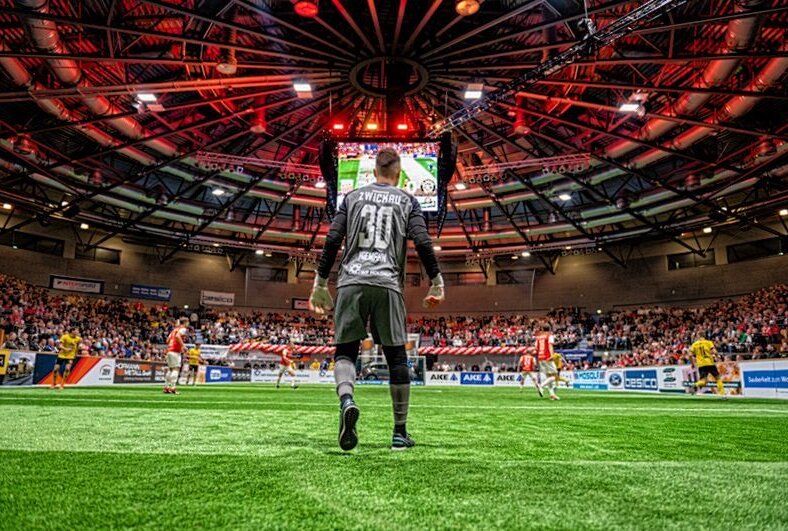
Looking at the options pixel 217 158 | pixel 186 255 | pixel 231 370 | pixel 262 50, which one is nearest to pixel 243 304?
pixel 186 255

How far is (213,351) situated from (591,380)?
24.0 meters

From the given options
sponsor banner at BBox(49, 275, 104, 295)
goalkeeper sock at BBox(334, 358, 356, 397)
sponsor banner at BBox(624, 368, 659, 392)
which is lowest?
sponsor banner at BBox(624, 368, 659, 392)

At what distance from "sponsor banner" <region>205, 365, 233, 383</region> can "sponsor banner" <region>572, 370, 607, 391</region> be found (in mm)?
21568

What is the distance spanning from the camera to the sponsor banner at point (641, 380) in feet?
82.8

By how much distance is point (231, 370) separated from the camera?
1332 inches

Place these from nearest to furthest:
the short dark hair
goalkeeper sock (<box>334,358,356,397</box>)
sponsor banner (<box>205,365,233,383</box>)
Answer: goalkeeper sock (<box>334,358,356,397</box>), the short dark hair, sponsor banner (<box>205,365,233,383</box>)

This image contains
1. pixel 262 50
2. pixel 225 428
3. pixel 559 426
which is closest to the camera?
pixel 225 428

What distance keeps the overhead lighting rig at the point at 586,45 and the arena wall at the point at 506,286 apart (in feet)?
83.0

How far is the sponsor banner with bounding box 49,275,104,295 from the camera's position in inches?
1491

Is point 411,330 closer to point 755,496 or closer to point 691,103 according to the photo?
point 691,103

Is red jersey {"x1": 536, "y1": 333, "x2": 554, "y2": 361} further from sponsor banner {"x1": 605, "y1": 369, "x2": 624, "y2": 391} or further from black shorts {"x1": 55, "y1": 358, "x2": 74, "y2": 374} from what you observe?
black shorts {"x1": 55, "y1": 358, "x2": 74, "y2": 374}

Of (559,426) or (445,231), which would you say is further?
(445,231)

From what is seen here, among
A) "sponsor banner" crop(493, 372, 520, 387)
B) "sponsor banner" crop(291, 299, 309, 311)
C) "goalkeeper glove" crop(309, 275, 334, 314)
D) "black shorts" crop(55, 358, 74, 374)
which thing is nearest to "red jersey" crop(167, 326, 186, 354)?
"black shorts" crop(55, 358, 74, 374)

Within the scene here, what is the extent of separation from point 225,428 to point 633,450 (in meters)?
3.86
